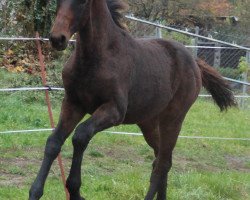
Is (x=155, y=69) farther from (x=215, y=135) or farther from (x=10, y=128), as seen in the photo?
(x=215, y=135)

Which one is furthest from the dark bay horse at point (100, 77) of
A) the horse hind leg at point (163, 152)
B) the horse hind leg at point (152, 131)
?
the horse hind leg at point (152, 131)

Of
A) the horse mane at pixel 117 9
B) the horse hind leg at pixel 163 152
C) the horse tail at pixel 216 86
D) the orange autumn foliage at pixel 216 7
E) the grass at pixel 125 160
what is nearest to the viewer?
the horse mane at pixel 117 9

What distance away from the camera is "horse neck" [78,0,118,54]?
14.3 feet

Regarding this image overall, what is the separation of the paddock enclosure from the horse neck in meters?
1.70

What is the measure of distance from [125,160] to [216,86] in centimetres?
197

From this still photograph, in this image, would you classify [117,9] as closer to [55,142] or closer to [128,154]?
[55,142]

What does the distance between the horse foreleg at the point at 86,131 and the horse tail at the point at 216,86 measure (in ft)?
7.60

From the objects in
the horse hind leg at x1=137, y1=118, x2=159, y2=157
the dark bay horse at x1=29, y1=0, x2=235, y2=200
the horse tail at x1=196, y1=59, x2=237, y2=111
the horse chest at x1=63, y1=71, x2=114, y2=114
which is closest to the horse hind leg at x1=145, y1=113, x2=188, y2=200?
the horse hind leg at x1=137, y1=118, x2=159, y2=157

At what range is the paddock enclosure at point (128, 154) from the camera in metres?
6.33

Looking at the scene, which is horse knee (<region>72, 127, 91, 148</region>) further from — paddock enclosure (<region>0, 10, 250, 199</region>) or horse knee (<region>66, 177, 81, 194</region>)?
paddock enclosure (<region>0, 10, 250, 199</region>)

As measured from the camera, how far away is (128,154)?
837 centimetres

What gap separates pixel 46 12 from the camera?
12.8 m

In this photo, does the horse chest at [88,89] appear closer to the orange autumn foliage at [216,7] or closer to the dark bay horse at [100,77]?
the dark bay horse at [100,77]


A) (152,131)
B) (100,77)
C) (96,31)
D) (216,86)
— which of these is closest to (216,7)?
(216,86)
